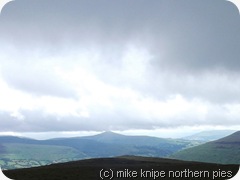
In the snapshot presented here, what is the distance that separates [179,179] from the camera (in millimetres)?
37594

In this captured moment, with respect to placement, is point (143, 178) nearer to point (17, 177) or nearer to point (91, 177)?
point (91, 177)

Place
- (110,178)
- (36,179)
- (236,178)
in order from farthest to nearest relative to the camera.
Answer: (36,179)
(110,178)
(236,178)

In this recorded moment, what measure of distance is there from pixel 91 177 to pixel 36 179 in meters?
7.60

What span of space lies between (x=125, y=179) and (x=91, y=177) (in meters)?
7.65

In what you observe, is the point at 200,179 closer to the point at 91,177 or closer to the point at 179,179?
the point at 179,179

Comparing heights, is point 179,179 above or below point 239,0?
below

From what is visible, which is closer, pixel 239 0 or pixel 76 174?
pixel 239 0

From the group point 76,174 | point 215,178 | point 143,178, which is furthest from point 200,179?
point 76,174

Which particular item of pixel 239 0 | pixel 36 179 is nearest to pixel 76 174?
pixel 36 179

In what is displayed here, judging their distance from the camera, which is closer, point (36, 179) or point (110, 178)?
point (110, 178)

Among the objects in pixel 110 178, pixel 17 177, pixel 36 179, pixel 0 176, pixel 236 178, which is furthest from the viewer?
pixel 17 177

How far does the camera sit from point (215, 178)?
36750 millimetres

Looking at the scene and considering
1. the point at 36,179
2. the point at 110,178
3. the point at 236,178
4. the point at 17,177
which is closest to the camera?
the point at 236,178

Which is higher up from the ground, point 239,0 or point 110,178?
point 239,0
